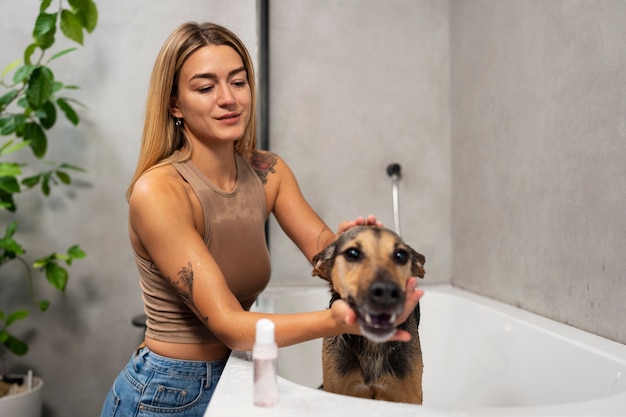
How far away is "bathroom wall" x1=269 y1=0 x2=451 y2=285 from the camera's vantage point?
9.05ft

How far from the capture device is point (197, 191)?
150cm

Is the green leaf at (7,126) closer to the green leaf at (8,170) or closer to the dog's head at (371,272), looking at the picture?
the green leaf at (8,170)

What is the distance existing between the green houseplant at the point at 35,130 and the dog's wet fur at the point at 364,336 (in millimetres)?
1423

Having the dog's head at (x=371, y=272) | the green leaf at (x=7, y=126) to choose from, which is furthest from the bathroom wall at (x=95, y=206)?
the dog's head at (x=371, y=272)

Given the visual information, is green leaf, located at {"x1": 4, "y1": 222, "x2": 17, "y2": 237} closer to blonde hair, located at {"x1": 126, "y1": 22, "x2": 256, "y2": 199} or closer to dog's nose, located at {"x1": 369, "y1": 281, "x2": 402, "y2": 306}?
blonde hair, located at {"x1": 126, "y1": 22, "x2": 256, "y2": 199}

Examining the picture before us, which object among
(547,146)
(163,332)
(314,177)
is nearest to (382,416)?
(163,332)

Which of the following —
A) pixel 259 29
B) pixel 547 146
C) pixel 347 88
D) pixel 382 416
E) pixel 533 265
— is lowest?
pixel 382 416

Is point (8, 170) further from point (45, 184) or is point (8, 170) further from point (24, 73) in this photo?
point (24, 73)

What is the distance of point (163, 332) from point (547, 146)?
1360mm

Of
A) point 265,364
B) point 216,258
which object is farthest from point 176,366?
point 265,364

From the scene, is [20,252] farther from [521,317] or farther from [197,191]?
[521,317]

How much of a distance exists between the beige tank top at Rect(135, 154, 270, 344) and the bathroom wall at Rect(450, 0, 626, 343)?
3.18ft

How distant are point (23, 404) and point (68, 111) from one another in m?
1.23

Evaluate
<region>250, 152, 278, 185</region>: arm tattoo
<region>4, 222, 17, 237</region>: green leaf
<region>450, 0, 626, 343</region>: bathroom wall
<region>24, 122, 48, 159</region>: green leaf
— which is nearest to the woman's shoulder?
<region>250, 152, 278, 185</region>: arm tattoo
